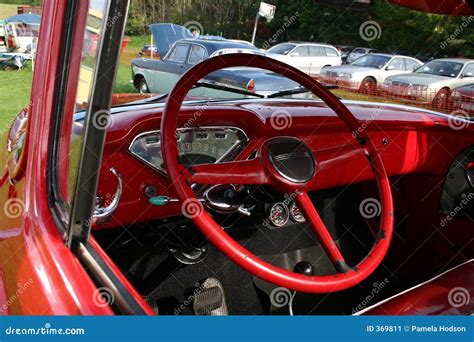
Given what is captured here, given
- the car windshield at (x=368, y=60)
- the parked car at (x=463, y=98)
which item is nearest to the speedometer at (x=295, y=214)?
the car windshield at (x=368, y=60)

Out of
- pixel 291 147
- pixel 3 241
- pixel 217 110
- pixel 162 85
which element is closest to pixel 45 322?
pixel 3 241

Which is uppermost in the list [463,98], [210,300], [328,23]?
[328,23]

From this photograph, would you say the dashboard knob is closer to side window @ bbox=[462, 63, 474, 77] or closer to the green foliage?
the green foliage

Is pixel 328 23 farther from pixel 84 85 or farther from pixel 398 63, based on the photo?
pixel 398 63

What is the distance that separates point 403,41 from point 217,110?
2.55 ft

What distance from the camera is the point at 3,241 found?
122 cm

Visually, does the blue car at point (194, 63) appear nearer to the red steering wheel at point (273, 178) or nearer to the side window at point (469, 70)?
the red steering wheel at point (273, 178)

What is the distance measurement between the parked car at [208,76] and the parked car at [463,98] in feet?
5.02

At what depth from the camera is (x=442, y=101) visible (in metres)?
3.47

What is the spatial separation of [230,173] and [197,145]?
1.53 feet

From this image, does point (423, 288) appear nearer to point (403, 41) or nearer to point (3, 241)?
point (403, 41)

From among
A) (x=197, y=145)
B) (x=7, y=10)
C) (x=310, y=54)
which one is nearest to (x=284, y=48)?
(x=310, y=54)

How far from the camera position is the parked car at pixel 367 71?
100 inches

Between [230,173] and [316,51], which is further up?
[316,51]
